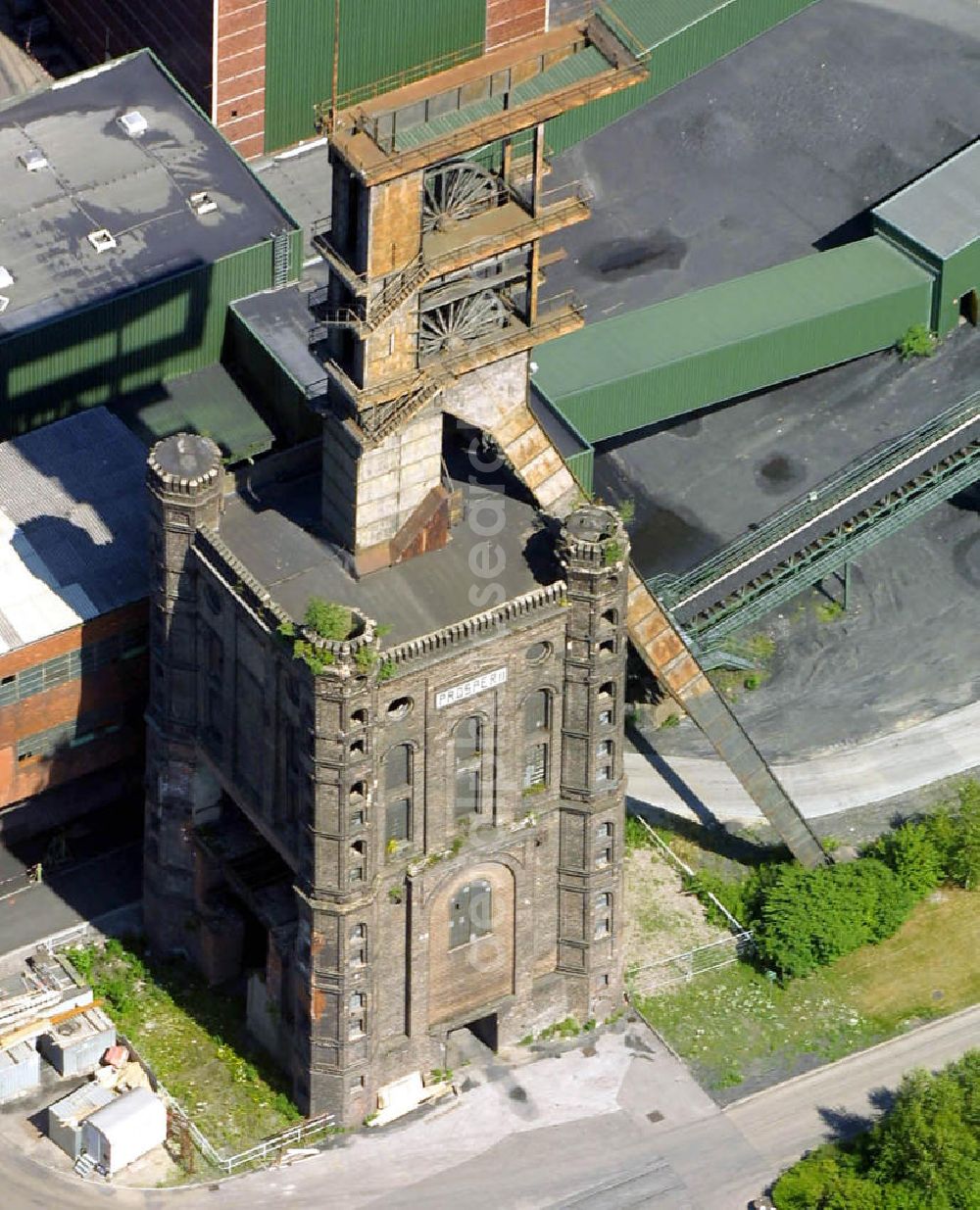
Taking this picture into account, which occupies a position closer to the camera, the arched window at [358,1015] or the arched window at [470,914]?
the arched window at [358,1015]

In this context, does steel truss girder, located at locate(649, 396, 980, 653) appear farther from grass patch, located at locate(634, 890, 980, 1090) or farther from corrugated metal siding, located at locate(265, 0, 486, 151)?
corrugated metal siding, located at locate(265, 0, 486, 151)

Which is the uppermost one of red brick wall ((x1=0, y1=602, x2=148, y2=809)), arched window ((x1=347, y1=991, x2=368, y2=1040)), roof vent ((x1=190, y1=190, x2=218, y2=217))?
roof vent ((x1=190, y1=190, x2=218, y2=217))

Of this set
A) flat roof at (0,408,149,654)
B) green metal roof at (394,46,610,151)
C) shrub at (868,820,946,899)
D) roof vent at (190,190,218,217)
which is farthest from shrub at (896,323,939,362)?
green metal roof at (394,46,610,151)

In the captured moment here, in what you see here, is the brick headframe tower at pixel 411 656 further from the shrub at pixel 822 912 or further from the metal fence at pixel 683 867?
the shrub at pixel 822 912

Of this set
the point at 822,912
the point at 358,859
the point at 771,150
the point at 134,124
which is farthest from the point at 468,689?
the point at 771,150

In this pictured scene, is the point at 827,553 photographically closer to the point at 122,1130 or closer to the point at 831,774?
the point at 831,774

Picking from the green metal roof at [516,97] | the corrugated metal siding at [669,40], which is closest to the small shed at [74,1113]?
the green metal roof at [516,97]
